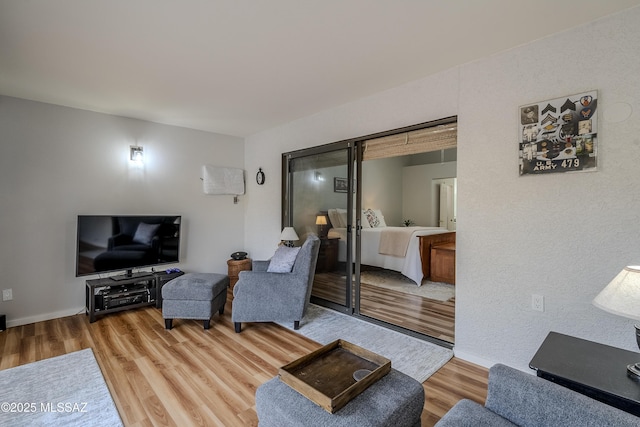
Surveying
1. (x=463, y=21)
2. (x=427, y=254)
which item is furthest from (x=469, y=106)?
(x=427, y=254)

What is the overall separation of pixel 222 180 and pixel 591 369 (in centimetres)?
452

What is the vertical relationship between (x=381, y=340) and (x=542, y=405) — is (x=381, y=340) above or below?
below

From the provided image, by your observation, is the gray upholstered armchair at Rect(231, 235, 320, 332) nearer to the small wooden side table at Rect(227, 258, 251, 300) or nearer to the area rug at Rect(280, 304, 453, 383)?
the area rug at Rect(280, 304, 453, 383)

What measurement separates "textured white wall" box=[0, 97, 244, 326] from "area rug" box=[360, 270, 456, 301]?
9.72 feet

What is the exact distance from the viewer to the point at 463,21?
6.47ft

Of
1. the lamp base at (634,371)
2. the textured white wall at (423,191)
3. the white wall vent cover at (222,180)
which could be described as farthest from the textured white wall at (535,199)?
the textured white wall at (423,191)

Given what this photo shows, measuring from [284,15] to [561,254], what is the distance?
2.43 meters

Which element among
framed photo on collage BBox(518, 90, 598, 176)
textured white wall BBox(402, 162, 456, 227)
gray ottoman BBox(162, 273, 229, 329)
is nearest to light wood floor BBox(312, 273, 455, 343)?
gray ottoman BBox(162, 273, 229, 329)

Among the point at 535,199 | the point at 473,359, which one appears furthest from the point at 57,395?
the point at 535,199

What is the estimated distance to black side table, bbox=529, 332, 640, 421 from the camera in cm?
123

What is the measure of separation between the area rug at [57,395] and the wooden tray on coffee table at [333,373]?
1170 millimetres

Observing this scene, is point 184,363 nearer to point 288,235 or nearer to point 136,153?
point 288,235

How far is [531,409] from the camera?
1177 millimetres

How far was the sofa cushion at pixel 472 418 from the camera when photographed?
1.20m
